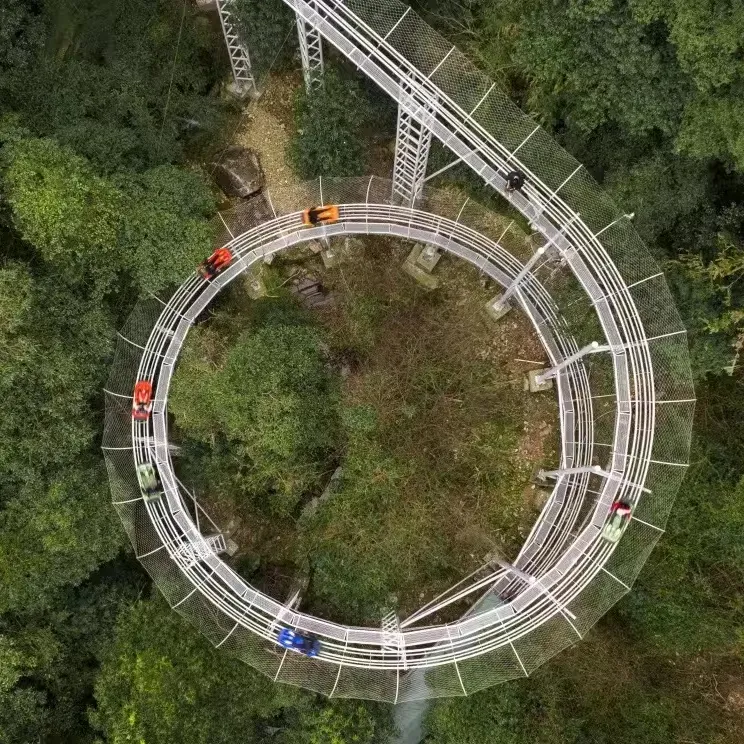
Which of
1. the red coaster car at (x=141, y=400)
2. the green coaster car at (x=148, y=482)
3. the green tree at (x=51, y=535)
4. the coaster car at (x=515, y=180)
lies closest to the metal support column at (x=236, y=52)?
the coaster car at (x=515, y=180)

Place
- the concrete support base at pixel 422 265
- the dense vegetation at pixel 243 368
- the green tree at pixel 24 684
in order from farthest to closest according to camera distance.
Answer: the concrete support base at pixel 422 265, the green tree at pixel 24 684, the dense vegetation at pixel 243 368

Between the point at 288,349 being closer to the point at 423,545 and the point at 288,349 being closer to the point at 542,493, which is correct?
the point at 423,545

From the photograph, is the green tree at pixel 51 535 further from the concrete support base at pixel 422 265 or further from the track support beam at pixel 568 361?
the track support beam at pixel 568 361

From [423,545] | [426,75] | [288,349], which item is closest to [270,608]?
[423,545]

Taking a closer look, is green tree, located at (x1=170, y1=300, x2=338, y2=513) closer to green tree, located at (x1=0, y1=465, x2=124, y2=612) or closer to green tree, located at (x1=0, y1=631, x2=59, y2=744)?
green tree, located at (x1=0, y1=465, x2=124, y2=612)

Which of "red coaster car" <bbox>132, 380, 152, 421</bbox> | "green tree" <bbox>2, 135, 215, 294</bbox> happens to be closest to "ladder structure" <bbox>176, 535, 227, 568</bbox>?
"red coaster car" <bbox>132, 380, 152, 421</bbox>
